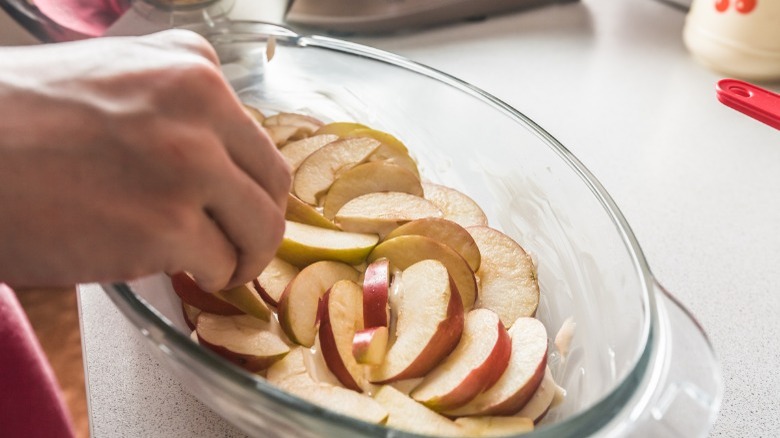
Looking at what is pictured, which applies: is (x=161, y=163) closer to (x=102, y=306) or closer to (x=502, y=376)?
(x=502, y=376)

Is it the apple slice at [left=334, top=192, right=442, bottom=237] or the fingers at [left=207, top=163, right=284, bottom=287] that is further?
the apple slice at [left=334, top=192, right=442, bottom=237]

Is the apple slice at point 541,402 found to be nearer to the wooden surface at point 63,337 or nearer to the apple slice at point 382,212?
the apple slice at point 382,212

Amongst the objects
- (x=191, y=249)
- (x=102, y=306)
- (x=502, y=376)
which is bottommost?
(x=102, y=306)

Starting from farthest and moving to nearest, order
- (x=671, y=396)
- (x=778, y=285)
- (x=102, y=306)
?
(x=778, y=285), (x=102, y=306), (x=671, y=396)

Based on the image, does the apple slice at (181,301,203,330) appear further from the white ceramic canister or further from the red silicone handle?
the white ceramic canister

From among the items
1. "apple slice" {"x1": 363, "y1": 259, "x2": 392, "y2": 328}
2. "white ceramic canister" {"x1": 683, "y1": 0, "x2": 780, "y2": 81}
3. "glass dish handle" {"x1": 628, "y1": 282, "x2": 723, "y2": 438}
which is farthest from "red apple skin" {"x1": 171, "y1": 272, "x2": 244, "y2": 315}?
"white ceramic canister" {"x1": 683, "y1": 0, "x2": 780, "y2": 81}

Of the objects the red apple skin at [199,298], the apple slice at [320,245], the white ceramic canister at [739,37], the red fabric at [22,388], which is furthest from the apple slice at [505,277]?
the white ceramic canister at [739,37]

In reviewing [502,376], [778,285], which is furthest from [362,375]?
[778,285]
